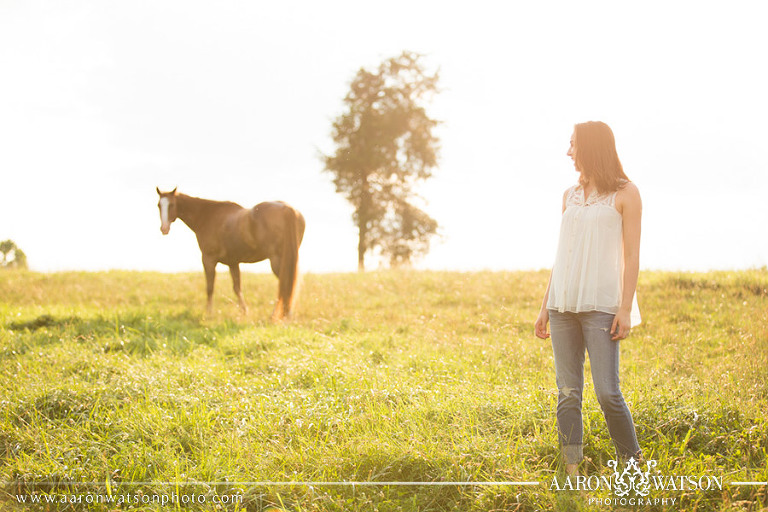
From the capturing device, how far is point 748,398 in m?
4.83

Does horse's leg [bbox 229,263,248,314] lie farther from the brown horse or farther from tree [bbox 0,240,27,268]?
tree [bbox 0,240,27,268]

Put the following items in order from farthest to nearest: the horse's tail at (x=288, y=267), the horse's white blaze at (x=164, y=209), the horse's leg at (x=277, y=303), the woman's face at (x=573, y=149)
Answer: the horse's white blaze at (x=164, y=209)
the horse's tail at (x=288, y=267)
the horse's leg at (x=277, y=303)
the woman's face at (x=573, y=149)

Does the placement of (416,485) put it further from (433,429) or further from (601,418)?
(601,418)

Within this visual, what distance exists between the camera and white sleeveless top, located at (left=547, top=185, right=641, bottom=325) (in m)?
3.41

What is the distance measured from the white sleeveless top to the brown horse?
6.75m

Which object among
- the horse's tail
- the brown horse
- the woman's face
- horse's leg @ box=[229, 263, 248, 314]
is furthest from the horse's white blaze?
the woman's face

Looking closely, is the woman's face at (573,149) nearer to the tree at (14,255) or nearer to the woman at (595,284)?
the woman at (595,284)

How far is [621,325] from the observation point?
3305mm

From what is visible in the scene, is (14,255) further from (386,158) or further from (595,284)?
(595,284)

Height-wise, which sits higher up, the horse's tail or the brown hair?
the brown hair

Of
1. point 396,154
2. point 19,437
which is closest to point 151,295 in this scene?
point 19,437

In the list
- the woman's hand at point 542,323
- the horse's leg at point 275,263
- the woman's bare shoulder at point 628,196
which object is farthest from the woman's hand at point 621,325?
the horse's leg at point 275,263

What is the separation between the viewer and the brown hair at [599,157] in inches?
135

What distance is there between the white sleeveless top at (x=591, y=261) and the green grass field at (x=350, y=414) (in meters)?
1.16
